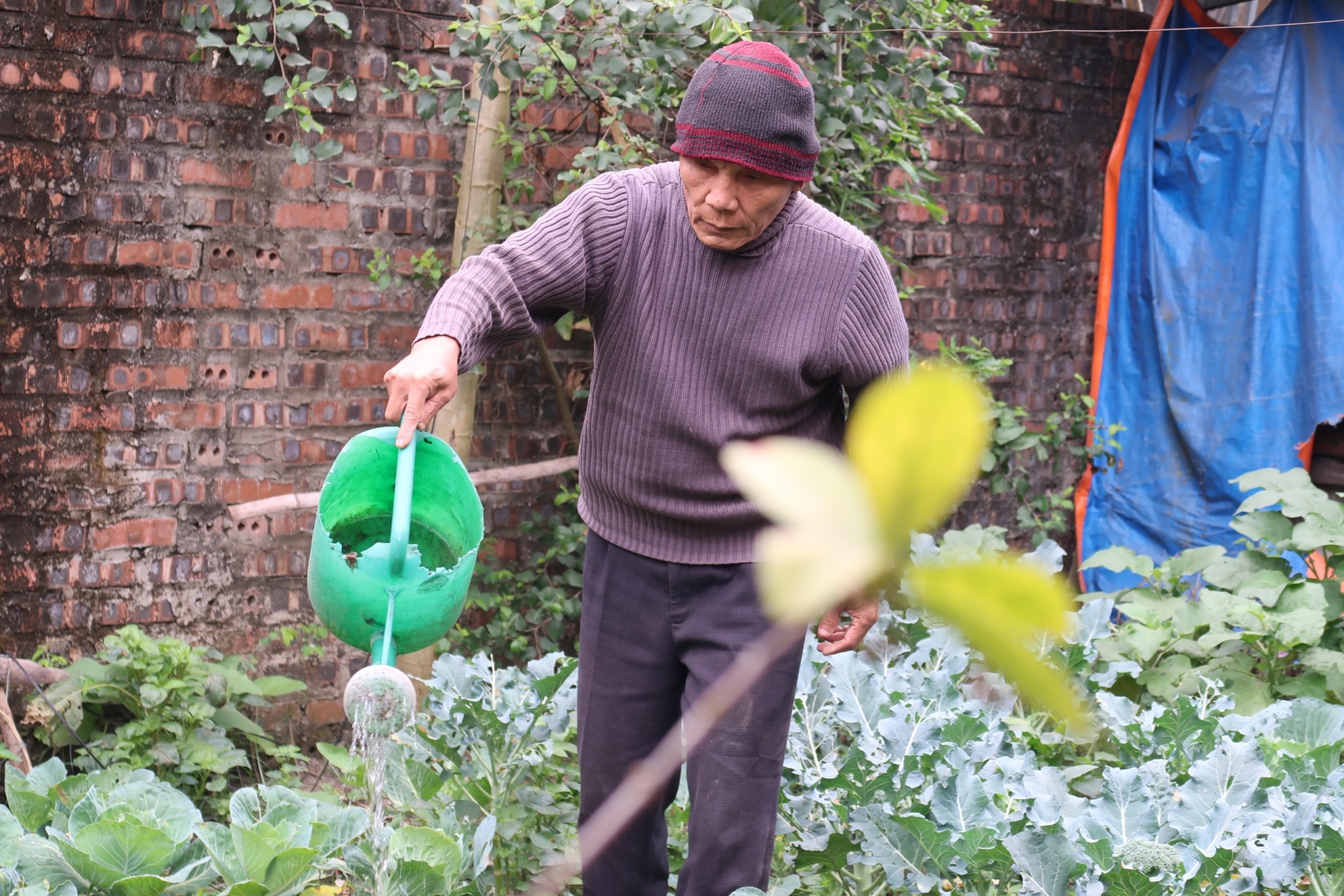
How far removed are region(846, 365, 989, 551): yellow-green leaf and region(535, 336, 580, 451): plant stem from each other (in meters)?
3.21

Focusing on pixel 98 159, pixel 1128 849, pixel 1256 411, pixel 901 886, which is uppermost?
pixel 98 159

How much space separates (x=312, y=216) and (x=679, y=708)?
171 cm

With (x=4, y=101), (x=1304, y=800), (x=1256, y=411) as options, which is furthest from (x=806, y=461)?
(x=1256, y=411)

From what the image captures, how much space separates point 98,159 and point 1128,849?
256 cm

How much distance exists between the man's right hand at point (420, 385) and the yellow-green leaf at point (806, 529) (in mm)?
1333

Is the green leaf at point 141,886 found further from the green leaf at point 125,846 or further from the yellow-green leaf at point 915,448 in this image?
the yellow-green leaf at point 915,448

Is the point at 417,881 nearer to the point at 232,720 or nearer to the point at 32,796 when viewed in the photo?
the point at 32,796

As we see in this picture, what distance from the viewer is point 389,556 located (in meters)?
1.58

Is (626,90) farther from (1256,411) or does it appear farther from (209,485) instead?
(1256,411)

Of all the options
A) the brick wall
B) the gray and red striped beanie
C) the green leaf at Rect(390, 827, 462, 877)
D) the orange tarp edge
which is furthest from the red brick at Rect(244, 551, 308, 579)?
the orange tarp edge

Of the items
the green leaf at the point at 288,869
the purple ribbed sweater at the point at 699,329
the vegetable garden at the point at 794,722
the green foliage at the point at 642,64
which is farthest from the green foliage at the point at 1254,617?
the green leaf at the point at 288,869

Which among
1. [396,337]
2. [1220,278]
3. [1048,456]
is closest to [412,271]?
Result: [396,337]

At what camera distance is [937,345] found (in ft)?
13.8

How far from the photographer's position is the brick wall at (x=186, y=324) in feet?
9.24
